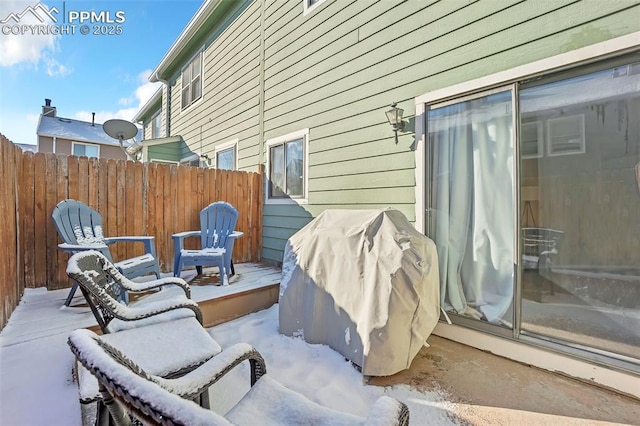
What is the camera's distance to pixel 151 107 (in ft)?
35.2

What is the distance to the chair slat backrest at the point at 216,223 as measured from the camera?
4.16 meters

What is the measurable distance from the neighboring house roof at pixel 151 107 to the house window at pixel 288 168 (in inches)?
265

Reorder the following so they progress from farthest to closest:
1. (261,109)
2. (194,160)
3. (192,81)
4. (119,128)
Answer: (192,81) → (194,160) → (119,128) → (261,109)

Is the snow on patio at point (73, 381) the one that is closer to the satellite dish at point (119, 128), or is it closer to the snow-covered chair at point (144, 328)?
the snow-covered chair at point (144, 328)

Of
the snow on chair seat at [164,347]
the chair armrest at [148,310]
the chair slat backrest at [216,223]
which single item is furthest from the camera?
the chair slat backrest at [216,223]

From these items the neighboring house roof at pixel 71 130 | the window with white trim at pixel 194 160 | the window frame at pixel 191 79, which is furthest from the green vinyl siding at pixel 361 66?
the neighboring house roof at pixel 71 130

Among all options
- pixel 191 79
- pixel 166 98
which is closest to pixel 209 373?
pixel 191 79

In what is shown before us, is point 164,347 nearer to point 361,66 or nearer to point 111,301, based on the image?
point 111,301

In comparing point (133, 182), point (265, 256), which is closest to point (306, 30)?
point (133, 182)

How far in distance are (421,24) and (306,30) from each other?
6.51 ft

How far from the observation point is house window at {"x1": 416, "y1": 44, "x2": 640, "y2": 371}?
2.19 meters

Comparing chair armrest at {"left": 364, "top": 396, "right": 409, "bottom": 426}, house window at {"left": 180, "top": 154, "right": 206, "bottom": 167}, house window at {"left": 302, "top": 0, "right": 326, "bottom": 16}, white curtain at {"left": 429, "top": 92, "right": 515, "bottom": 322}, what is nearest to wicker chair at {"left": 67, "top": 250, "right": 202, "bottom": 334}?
chair armrest at {"left": 364, "top": 396, "right": 409, "bottom": 426}

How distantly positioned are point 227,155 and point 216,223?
2485mm

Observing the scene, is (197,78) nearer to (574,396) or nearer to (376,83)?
(376,83)
